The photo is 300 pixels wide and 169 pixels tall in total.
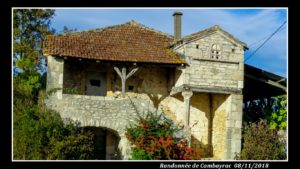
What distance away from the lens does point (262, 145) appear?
19547 mm

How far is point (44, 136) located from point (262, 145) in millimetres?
8045

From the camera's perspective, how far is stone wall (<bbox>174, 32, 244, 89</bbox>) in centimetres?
2056

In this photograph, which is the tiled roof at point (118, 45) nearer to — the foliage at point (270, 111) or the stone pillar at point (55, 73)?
the stone pillar at point (55, 73)

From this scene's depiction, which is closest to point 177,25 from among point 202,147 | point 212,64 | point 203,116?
point 212,64

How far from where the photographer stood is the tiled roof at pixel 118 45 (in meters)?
19.8

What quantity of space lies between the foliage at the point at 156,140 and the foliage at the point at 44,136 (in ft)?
5.27

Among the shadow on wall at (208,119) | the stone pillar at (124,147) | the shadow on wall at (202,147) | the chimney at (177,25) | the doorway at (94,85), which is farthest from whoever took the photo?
the chimney at (177,25)

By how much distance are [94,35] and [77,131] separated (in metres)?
4.99

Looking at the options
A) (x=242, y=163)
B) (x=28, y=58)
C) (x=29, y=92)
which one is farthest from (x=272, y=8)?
(x=28, y=58)

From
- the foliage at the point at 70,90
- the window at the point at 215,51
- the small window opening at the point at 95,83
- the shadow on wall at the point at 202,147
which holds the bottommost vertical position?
the shadow on wall at the point at 202,147

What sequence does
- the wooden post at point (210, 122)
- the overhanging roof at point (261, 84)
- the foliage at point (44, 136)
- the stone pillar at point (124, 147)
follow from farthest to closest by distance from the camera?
the overhanging roof at point (261, 84)
the wooden post at point (210, 122)
the stone pillar at point (124, 147)
the foliage at point (44, 136)

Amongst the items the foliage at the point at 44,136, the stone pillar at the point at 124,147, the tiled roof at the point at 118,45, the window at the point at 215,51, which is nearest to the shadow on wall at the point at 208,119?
the window at the point at 215,51

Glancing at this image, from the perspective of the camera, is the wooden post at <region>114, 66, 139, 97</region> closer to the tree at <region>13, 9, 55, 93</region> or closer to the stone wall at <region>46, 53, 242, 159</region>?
the stone wall at <region>46, 53, 242, 159</region>

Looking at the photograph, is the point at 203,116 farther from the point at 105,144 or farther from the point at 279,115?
the point at 105,144
